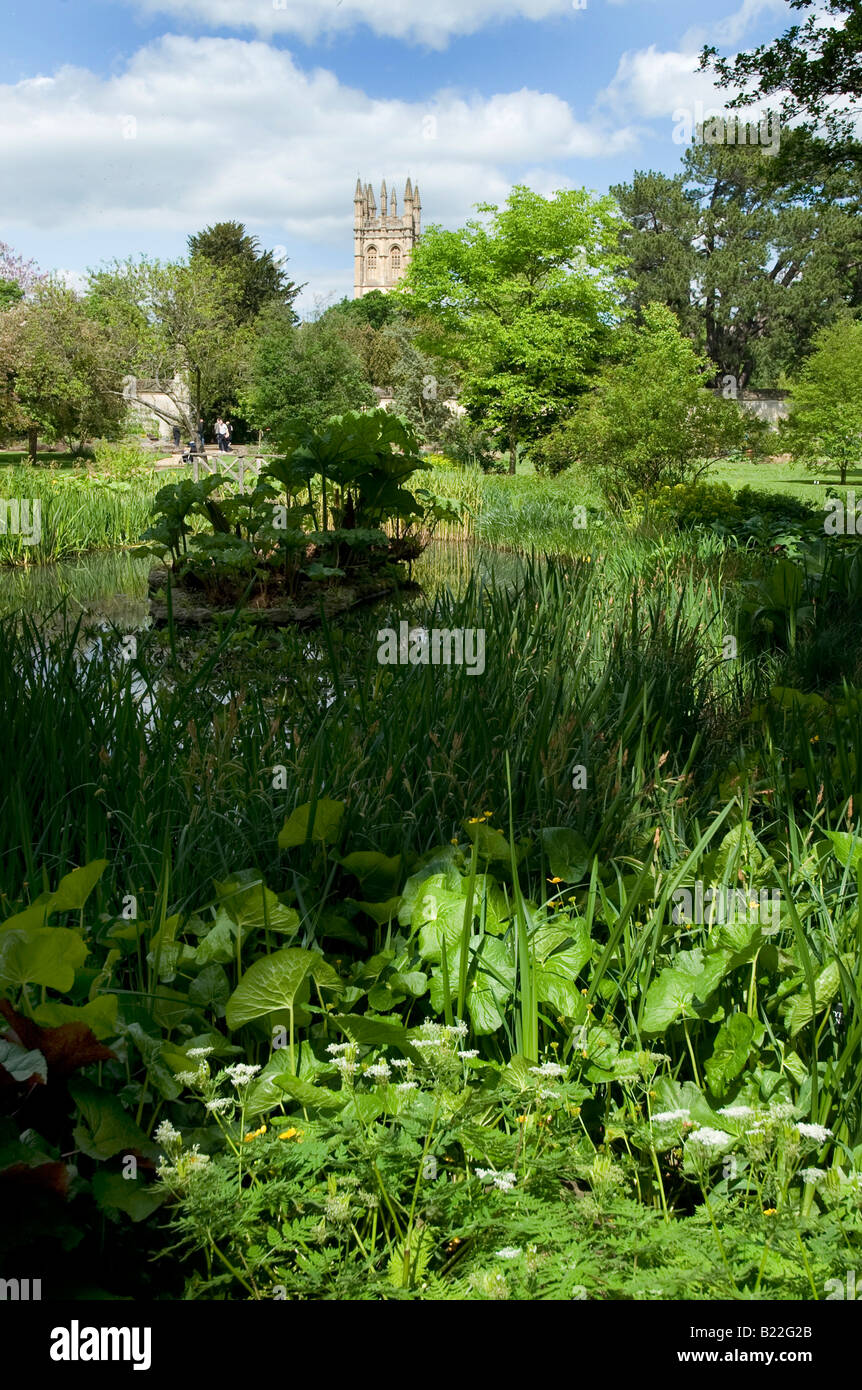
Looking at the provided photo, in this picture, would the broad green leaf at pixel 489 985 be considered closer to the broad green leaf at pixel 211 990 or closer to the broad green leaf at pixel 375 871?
the broad green leaf at pixel 375 871

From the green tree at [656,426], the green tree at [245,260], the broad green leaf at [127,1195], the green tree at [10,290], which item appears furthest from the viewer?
the green tree at [245,260]

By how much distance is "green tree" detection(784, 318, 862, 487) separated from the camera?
19.8 meters

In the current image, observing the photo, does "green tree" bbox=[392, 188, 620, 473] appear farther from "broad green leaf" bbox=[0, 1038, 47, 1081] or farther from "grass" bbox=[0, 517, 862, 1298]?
"broad green leaf" bbox=[0, 1038, 47, 1081]

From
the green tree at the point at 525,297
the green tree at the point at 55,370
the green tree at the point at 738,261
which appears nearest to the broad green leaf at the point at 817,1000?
the green tree at the point at 55,370

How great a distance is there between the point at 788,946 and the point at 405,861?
86 centimetres

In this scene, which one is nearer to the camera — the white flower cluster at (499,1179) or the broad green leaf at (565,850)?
the white flower cluster at (499,1179)

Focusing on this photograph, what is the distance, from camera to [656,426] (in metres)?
12.1

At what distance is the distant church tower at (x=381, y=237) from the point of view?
9069cm

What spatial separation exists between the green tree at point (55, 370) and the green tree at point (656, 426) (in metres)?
12.5

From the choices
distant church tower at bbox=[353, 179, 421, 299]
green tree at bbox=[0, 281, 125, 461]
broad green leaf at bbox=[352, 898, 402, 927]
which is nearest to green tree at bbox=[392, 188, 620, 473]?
green tree at bbox=[0, 281, 125, 461]

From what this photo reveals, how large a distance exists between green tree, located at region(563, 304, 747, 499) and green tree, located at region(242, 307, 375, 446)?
53.9 ft

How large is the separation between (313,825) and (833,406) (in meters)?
21.2

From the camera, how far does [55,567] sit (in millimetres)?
9891

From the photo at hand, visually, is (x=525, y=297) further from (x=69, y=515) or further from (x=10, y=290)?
(x=69, y=515)
